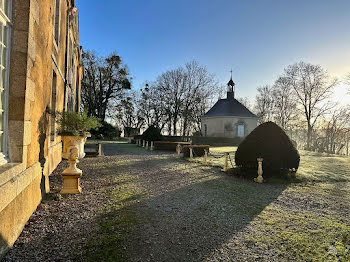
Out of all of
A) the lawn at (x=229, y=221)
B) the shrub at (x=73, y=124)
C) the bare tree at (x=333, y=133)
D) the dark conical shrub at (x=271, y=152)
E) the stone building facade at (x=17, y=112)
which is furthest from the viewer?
the bare tree at (x=333, y=133)

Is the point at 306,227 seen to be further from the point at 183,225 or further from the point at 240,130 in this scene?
the point at 240,130

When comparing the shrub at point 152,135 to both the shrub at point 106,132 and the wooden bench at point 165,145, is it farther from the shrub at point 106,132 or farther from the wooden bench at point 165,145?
the shrub at point 106,132

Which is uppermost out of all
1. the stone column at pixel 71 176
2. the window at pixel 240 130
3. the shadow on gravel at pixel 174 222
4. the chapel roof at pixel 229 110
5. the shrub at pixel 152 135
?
the chapel roof at pixel 229 110

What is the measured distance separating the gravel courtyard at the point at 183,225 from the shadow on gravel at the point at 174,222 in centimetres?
1

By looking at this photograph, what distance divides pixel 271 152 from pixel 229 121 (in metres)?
25.3

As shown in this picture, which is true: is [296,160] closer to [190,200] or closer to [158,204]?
[190,200]

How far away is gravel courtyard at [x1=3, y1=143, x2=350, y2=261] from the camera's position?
2.70 m

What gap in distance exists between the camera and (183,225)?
3586 millimetres

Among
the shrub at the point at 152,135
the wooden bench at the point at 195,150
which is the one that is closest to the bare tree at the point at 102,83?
the shrub at the point at 152,135

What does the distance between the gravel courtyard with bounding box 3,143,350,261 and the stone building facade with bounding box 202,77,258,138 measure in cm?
2673

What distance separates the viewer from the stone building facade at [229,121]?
32688 millimetres

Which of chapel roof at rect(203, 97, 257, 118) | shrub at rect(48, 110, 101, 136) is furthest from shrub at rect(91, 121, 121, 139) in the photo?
shrub at rect(48, 110, 101, 136)

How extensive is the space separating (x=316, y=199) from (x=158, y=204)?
164 inches

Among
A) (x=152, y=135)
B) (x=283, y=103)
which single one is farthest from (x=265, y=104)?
(x=152, y=135)
